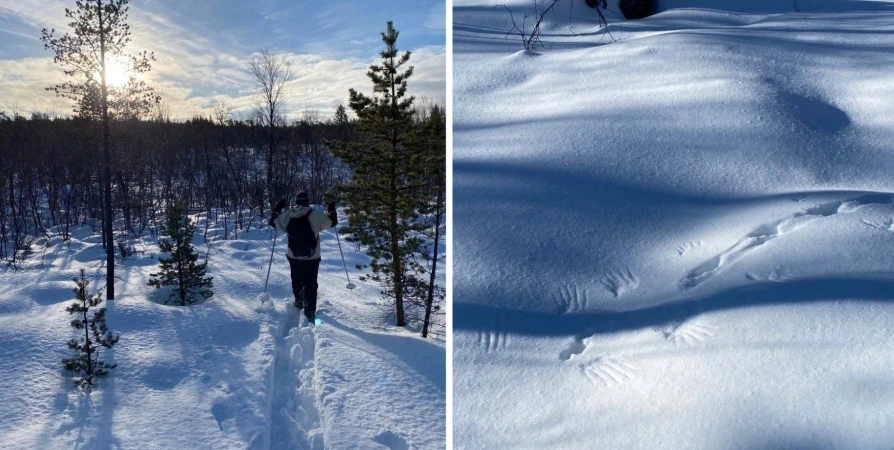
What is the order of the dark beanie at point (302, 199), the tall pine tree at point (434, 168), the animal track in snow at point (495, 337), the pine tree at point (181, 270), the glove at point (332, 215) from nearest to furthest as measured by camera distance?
the animal track in snow at point (495, 337) → the dark beanie at point (302, 199) → the glove at point (332, 215) → the tall pine tree at point (434, 168) → the pine tree at point (181, 270)

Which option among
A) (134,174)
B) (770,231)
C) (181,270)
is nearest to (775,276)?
(770,231)

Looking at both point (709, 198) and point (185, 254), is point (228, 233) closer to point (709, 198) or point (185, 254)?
point (185, 254)

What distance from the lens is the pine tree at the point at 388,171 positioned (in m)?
A: 7.20

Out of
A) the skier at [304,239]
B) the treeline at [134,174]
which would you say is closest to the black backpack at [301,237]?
the skier at [304,239]

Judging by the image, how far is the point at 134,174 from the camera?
63.7 feet

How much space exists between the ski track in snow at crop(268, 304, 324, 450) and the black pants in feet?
2.18

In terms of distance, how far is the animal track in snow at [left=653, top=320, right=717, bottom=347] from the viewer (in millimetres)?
1835

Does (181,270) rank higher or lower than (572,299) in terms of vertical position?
lower

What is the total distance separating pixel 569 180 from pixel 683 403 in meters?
1.48

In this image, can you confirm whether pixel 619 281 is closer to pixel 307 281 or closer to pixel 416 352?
pixel 416 352

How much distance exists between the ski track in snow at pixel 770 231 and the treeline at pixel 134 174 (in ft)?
29.9

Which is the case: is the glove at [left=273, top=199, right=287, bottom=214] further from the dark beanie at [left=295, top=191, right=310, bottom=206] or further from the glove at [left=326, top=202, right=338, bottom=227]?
the glove at [left=326, top=202, right=338, bottom=227]

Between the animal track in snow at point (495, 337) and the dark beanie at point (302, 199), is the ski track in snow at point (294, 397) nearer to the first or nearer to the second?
the dark beanie at point (302, 199)

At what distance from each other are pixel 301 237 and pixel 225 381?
2461 mm
